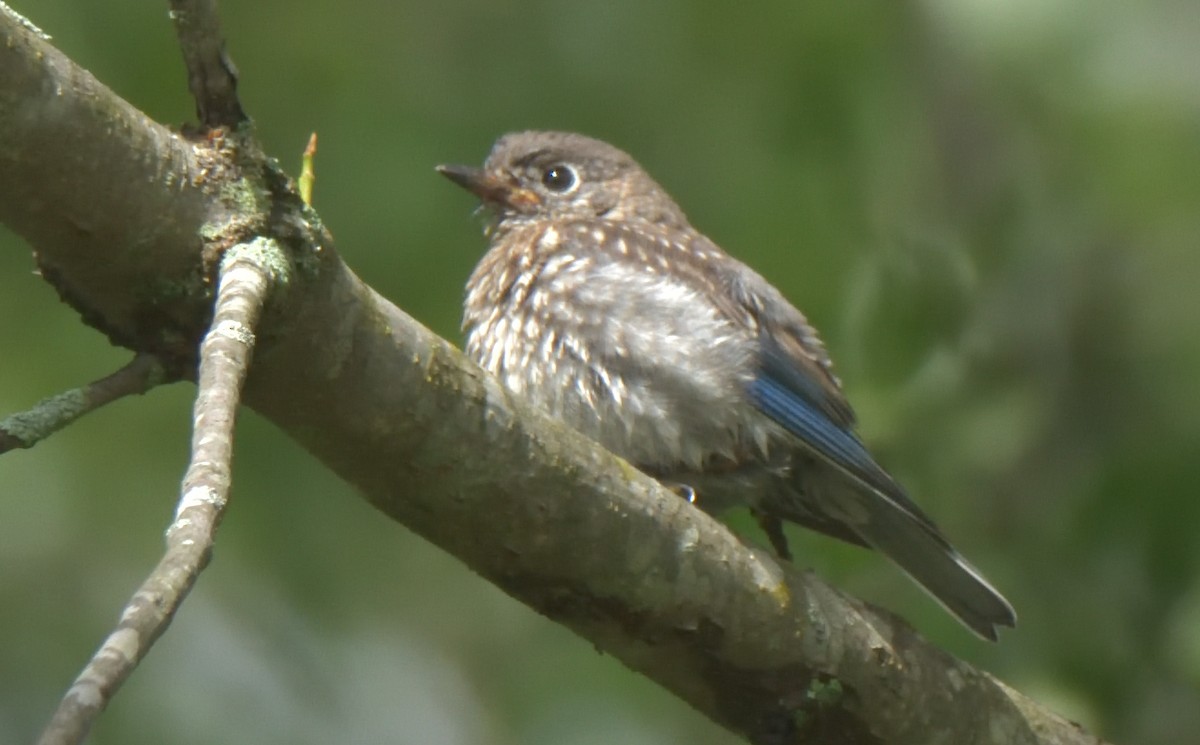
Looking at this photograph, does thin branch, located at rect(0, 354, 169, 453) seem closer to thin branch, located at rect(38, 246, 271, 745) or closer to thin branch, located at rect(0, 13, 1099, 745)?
thin branch, located at rect(0, 13, 1099, 745)

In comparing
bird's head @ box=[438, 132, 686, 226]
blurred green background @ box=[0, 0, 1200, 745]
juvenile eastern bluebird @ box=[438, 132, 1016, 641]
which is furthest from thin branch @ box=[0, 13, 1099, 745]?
bird's head @ box=[438, 132, 686, 226]

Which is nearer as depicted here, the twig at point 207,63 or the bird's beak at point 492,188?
the twig at point 207,63

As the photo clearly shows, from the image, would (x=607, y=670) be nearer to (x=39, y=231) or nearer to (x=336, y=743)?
(x=336, y=743)

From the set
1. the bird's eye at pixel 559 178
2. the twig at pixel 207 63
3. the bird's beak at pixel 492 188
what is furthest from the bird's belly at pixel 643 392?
the twig at pixel 207 63

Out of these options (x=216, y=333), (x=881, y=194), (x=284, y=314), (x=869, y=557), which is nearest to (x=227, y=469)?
(x=216, y=333)

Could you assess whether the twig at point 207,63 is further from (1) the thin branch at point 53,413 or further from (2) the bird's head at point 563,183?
(2) the bird's head at point 563,183

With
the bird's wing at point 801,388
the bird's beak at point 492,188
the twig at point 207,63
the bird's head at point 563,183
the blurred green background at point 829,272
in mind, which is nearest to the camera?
the twig at point 207,63

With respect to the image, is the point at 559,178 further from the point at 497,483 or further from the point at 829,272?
the point at 497,483
